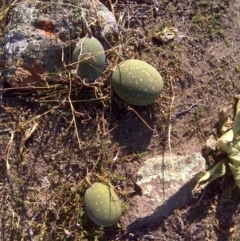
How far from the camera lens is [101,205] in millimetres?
2391

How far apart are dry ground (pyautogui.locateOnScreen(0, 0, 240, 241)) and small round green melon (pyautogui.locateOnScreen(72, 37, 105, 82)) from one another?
0.10 meters

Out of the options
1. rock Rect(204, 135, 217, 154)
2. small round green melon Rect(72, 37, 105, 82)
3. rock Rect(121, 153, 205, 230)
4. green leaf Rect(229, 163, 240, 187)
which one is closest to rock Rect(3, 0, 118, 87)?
small round green melon Rect(72, 37, 105, 82)

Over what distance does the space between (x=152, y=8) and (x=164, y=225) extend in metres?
1.37

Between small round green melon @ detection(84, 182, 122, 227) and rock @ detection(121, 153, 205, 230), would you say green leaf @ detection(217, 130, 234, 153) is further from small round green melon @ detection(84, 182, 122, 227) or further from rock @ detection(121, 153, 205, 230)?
small round green melon @ detection(84, 182, 122, 227)

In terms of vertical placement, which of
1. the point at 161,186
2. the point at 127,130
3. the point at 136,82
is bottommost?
the point at 161,186

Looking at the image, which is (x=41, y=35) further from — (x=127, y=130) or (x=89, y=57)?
(x=127, y=130)

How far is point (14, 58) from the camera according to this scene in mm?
2416

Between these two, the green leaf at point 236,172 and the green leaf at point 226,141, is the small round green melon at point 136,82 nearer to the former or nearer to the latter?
the green leaf at point 226,141

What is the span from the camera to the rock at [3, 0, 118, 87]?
241 centimetres

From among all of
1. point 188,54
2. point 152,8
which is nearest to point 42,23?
point 152,8

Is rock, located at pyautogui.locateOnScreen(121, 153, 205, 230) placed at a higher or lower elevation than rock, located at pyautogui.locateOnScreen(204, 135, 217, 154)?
lower

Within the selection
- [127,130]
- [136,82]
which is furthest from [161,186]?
[136,82]

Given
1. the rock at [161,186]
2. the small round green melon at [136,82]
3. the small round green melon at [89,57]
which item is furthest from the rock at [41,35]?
the rock at [161,186]

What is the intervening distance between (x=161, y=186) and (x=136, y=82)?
690 millimetres
